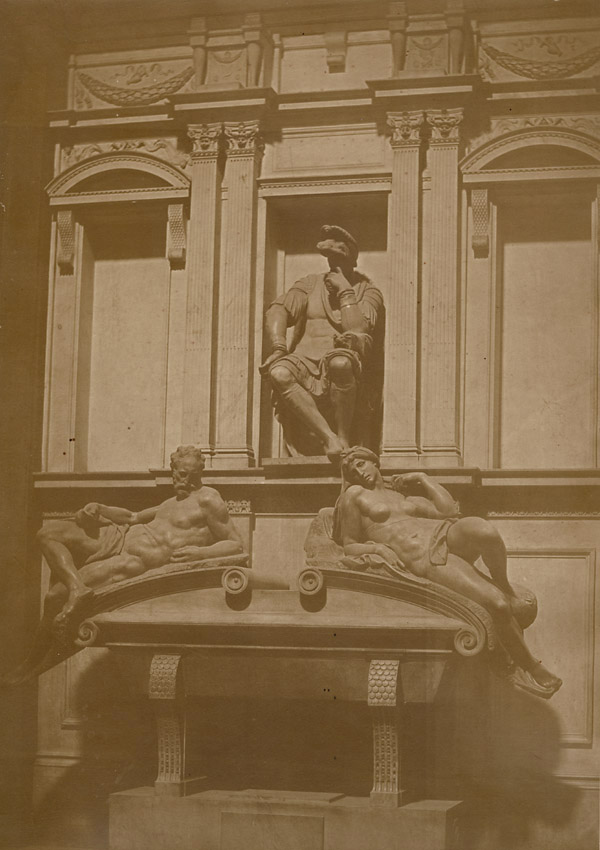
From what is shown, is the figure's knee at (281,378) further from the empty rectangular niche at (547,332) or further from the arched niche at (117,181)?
the arched niche at (117,181)

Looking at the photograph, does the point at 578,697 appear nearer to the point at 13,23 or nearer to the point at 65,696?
the point at 65,696

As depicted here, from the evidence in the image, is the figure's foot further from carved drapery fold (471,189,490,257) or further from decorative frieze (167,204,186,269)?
decorative frieze (167,204,186,269)

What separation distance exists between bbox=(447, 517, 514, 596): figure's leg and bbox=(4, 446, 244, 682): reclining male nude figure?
1423 mm

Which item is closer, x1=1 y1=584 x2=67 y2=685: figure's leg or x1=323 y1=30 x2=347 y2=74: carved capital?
x1=1 y1=584 x2=67 y2=685: figure's leg

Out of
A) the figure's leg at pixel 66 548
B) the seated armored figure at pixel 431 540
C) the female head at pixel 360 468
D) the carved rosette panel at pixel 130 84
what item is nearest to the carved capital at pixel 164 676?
the figure's leg at pixel 66 548

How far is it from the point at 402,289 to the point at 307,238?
1028mm

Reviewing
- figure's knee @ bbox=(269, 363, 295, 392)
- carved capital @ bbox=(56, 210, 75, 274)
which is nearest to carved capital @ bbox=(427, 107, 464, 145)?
figure's knee @ bbox=(269, 363, 295, 392)

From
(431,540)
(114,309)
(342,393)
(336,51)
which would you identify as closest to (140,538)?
(342,393)

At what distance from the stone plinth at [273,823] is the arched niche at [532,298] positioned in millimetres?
2776

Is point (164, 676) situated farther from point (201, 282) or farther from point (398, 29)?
point (398, 29)

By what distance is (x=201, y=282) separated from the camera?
1151 cm

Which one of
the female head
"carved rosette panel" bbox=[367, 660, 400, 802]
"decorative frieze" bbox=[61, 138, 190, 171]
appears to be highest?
"decorative frieze" bbox=[61, 138, 190, 171]

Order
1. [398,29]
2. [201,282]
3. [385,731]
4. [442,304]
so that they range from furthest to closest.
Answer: [201,282], [398,29], [442,304], [385,731]

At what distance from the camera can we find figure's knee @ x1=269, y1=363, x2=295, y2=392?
11.0 m
